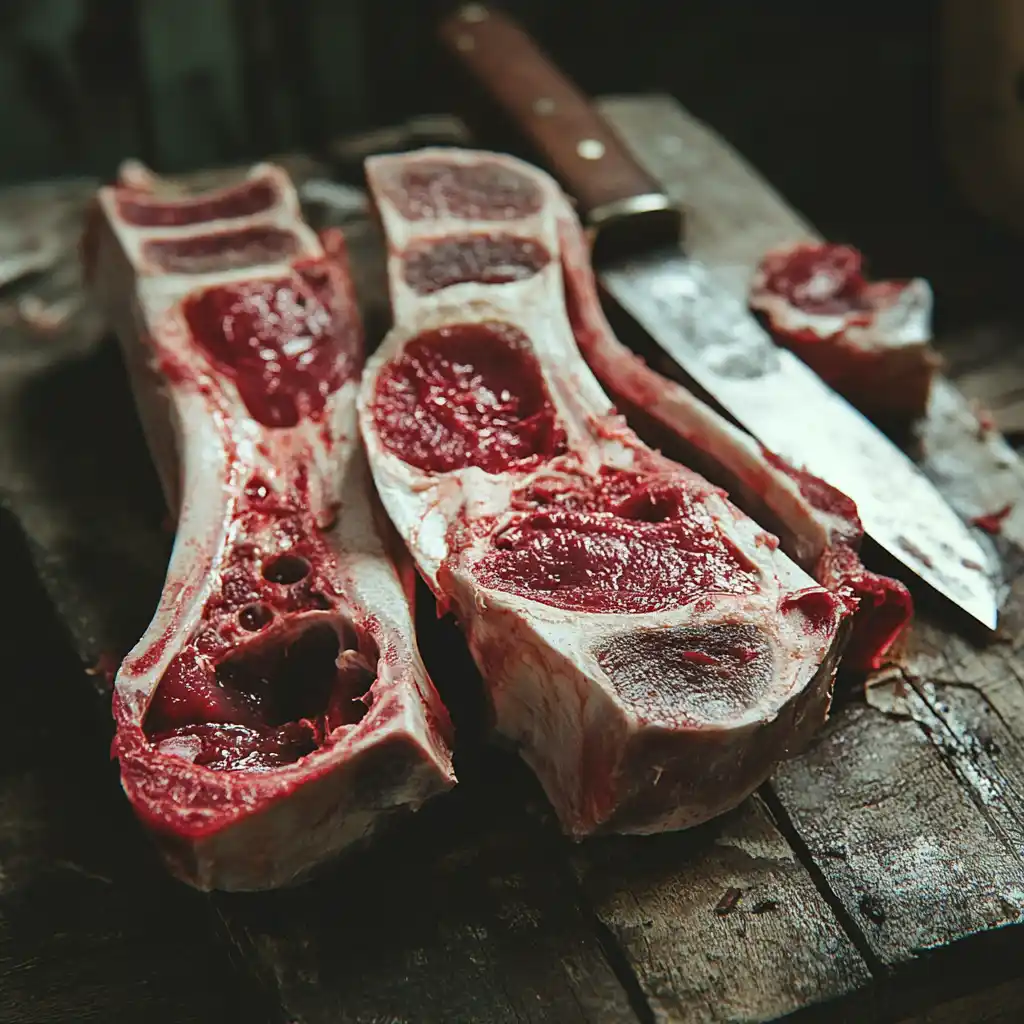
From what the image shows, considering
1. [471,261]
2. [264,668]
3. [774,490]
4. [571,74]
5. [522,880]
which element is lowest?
[571,74]

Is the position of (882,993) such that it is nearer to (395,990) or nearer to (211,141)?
(395,990)

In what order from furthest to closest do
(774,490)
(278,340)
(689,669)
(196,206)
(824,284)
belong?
(824,284), (196,206), (278,340), (774,490), (689,669)

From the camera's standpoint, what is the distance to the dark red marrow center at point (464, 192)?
3053 millimetres

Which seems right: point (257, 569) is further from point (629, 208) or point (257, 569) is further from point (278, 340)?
point (629, 208)

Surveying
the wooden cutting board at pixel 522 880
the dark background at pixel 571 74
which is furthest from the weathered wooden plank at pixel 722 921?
the dark background at pixel 571 74

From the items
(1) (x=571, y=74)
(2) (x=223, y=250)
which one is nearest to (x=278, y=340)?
(2) (x=223, y=250)

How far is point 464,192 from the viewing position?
311 centimetres

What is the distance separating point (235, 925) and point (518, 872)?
0.47 m

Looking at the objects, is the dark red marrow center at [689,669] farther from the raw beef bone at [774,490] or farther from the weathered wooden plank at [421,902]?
the weathered wooden plank at [421,902]

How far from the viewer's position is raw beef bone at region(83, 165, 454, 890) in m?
2.10

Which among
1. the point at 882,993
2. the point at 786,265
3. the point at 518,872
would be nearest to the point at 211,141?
the point at 786,265

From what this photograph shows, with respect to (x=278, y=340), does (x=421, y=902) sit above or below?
below

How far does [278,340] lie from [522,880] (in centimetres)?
123

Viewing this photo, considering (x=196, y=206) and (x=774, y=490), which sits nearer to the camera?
(x=774, y=490)
